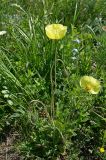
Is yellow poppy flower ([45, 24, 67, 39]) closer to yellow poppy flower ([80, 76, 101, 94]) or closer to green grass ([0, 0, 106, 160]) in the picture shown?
green grass ([0, 0, 106, 160])

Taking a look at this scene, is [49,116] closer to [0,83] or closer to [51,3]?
[0,83]

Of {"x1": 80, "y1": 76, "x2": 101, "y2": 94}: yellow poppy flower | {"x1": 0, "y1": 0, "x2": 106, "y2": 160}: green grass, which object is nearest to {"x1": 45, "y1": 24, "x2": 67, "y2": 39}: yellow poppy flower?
{"x1": 0, "y1": 0, "x2": 106, "y2": 160}: green grass

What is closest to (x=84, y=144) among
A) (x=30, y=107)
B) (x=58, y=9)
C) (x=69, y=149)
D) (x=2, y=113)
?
(x=69, y=149)

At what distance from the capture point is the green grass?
2.04m

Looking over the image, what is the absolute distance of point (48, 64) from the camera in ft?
7.86

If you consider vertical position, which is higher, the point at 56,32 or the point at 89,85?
the point at 56,32

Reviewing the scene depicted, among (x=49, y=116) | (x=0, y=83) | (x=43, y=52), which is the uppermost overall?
(x=43, y=52)

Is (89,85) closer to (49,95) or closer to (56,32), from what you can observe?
(56,32)

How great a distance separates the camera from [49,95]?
90.2 inches

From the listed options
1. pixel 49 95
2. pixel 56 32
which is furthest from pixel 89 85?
pixel 49 95

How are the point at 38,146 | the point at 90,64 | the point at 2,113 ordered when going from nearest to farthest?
the point at 38,146 < the point at 2,113 < the point at 90,64

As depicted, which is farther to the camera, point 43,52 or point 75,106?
point 43,52

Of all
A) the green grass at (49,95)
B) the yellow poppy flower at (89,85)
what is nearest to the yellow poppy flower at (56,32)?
the green grass at (49,95)

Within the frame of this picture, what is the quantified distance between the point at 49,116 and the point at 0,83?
0.41 m
